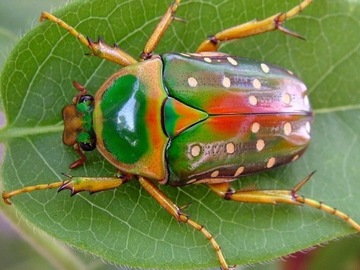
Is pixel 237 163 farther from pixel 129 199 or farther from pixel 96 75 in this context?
pixel 96 75

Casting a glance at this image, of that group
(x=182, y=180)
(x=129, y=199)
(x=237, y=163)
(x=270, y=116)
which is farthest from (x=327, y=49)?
(x=129, y=199)

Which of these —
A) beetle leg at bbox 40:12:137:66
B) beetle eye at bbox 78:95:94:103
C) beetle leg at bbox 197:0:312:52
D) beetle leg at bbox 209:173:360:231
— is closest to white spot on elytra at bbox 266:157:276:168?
beetle leg at bbox 209:173:360:231

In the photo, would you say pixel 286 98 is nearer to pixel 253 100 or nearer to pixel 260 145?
pixel 253 100

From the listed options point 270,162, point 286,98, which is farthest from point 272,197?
point 286,98

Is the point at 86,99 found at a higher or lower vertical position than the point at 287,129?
higher

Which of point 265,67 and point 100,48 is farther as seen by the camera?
point 265,67

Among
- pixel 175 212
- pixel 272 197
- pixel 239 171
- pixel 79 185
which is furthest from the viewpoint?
pixel 272 197

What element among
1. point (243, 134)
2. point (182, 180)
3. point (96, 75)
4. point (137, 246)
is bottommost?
point (137, 246)
